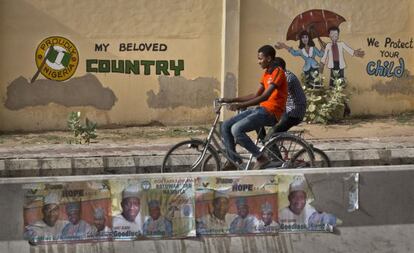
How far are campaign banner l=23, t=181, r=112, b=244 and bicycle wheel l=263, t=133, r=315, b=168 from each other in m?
2.56

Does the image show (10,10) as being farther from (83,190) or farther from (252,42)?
(83,190)

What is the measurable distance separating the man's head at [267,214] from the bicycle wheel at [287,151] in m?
2.00

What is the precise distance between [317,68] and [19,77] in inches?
221

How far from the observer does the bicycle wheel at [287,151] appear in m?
7.10

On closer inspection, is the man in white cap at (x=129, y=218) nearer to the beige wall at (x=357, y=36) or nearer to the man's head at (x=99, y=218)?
the man's head at (x=99, y=218)

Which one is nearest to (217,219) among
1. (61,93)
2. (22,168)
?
(22,168)

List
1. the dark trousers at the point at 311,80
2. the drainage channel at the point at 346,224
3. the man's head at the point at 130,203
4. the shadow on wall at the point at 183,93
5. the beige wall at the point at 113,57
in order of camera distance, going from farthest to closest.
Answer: the dark trousers at the point at 311,80, the shadow on wall at the point at 183,93, the beige wall at the point at 113,57, the drainage channel at the point at 346,224, the man's head at the point at 130,203

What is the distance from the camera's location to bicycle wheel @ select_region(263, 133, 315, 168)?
23.3 feet

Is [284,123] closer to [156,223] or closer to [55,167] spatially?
[55,167]

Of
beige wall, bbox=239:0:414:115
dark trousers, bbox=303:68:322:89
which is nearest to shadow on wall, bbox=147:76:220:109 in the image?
beige wall, bbox=239:0:414:115

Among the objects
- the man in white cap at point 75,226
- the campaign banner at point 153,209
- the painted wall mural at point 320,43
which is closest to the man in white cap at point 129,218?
the campaign banner at point 153,209

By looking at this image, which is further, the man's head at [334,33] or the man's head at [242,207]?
the man's head at [334,33]

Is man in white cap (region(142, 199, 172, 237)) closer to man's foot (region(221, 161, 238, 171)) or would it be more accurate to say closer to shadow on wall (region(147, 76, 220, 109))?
man's foot (region(221, 161, 238, 171))

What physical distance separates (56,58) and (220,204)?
8.73 metres
